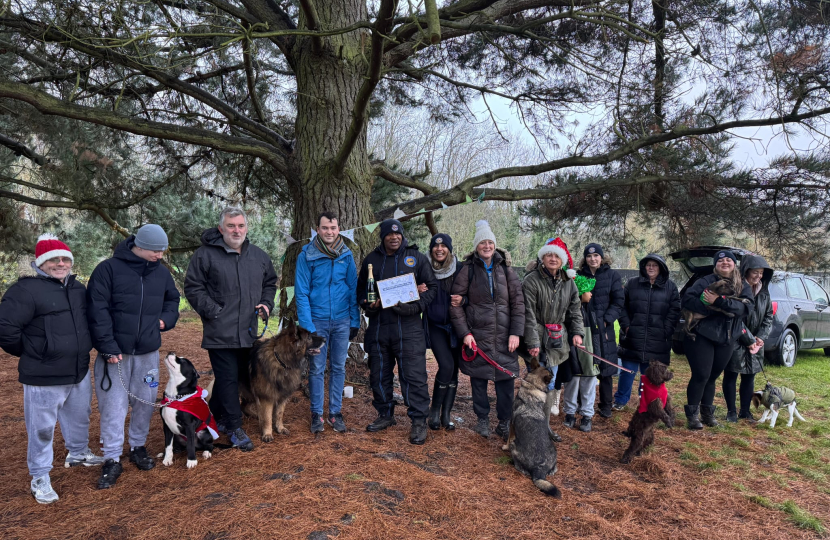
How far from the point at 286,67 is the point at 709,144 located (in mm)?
6069

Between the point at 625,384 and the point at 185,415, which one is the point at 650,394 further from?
the point at 185,415

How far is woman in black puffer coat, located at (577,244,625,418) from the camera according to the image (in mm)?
5188

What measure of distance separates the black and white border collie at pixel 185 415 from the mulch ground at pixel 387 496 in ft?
0.52

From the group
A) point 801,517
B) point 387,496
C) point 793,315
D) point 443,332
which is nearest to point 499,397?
point 443,332

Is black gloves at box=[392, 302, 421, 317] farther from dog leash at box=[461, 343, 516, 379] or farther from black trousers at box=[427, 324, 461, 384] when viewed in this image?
dog leash at box=[461, 343, 516, 379]

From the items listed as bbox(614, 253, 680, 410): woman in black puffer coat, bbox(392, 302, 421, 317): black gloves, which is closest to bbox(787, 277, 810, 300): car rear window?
bbox(614, 253, 680, 410): woman in black puffer coat

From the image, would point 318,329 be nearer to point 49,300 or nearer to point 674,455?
point 49,300

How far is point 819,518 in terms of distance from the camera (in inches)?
133

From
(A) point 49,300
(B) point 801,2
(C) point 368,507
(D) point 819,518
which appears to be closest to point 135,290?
(A) point 49,300

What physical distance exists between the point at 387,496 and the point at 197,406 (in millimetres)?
1738

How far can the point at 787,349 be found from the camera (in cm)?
877

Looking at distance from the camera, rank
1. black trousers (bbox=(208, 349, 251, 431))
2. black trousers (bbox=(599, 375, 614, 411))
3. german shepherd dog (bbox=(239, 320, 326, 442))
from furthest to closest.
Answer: black trousers (bbox=(599, 375, 614, 411)), german shepherd dog (bbox=(239, 320, 326, 442)), black trousers (bbox=(208, 349, 251, 431))

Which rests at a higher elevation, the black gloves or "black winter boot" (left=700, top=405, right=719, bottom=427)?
the black gloves

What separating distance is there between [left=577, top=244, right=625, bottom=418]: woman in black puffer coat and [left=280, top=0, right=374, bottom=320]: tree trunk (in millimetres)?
2533
